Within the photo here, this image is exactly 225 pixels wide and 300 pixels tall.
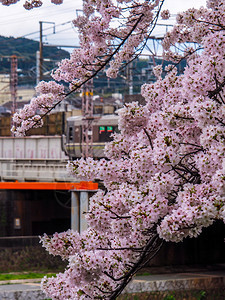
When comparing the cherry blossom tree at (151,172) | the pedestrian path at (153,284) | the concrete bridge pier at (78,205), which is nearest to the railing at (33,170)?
the concrete bridge pier at (78,205)

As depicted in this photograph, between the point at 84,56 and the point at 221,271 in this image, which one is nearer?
the point at 84,56

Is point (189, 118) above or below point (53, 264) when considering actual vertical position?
above

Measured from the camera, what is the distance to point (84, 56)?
838 cm

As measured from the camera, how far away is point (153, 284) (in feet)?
85.4

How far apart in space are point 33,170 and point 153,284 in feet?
45.9

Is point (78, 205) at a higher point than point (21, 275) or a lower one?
higher

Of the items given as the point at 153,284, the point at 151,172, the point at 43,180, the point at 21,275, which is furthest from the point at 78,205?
the point at 151,172

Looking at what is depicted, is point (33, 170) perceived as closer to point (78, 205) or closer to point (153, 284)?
point (78, 205)

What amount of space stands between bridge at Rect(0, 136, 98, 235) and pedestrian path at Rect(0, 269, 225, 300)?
16.8 ft

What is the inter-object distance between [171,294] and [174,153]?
19313 mm

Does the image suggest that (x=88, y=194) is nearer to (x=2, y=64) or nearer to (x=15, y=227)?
(x=15, y=227)

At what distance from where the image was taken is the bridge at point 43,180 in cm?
3253

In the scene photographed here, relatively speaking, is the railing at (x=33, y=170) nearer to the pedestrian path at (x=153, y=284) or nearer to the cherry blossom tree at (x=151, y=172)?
the pedestrian path at (x=153, y=284)

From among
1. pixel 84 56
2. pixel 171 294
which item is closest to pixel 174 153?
pixel 84 56
